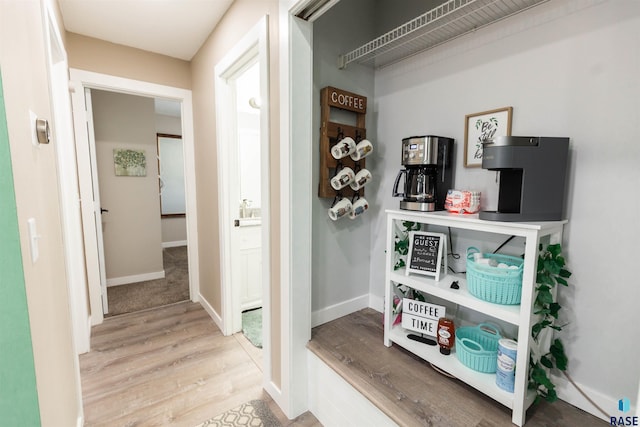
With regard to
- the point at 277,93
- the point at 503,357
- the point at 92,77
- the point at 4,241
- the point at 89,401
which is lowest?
the point at 89,401

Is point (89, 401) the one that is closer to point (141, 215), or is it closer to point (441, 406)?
point (441, 406)

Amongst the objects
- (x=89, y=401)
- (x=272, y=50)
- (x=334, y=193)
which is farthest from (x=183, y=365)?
(x=272, y=50)

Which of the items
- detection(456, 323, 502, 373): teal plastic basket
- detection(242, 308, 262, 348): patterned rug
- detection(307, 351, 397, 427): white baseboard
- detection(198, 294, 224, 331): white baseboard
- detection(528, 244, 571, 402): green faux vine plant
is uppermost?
detection(528, 244, 571, 402): green faux vine plant

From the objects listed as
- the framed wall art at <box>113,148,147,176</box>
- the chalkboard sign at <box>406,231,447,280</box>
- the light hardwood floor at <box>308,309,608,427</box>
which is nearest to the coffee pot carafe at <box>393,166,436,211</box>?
the chalkboard sign at <box>406,231,447,280</box>

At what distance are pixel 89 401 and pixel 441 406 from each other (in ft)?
6.61

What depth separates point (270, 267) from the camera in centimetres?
168

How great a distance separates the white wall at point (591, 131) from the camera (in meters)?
1.02

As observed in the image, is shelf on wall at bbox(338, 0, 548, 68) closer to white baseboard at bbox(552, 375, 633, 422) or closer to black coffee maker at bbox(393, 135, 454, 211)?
black coffee maker at bbox(393, 135, 454, 211)

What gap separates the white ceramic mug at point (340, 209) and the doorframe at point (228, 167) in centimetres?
38

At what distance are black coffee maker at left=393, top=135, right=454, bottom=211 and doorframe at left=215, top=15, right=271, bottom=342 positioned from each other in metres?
0.78

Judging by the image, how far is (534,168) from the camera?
1.08 meters

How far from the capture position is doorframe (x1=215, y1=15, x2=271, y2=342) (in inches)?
64.1

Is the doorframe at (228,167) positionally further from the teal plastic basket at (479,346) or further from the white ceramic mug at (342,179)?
the teal plastic basket at (479,346)

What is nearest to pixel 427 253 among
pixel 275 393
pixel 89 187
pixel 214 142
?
pixel 275 393
